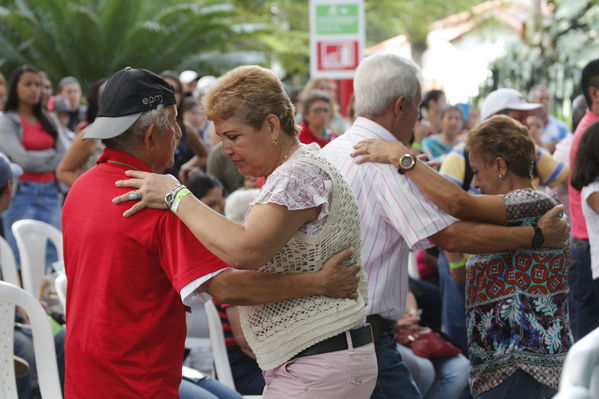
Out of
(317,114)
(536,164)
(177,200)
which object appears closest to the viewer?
(177,200)

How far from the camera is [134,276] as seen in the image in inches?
107

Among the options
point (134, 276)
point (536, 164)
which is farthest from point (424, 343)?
point (134, 276)

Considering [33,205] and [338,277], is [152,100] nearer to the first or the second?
[338,277]

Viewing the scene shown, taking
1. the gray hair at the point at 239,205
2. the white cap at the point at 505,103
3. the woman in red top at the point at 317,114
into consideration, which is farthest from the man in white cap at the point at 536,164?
the woman in red top at the point at 317,114

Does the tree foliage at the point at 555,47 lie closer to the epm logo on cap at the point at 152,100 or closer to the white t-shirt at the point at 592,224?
the white t-shirt at the point at 592,224

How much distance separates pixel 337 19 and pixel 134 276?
27.1ft

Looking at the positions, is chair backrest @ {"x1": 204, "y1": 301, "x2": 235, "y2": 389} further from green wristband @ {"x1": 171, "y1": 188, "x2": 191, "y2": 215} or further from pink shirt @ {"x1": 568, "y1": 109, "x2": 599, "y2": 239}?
pink shirt @ {"x1": 568, "y1": 109, "x2": 599, "y2": 239}

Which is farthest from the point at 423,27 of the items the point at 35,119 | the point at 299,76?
the point at 35,119

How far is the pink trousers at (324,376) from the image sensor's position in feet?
9.11

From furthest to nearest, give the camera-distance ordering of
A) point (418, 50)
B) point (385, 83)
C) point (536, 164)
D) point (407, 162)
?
point (418, 50) → point (536, 164) → point (385, 83) → point (407, 162)

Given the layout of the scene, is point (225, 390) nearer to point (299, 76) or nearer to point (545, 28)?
point (545, 28)

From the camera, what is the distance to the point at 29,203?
8.17 m

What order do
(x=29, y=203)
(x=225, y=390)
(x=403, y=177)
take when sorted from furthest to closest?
(x=29, y=203)
(x=225, y=390)
(x=403, y=177)

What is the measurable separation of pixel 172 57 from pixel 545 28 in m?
10.5
